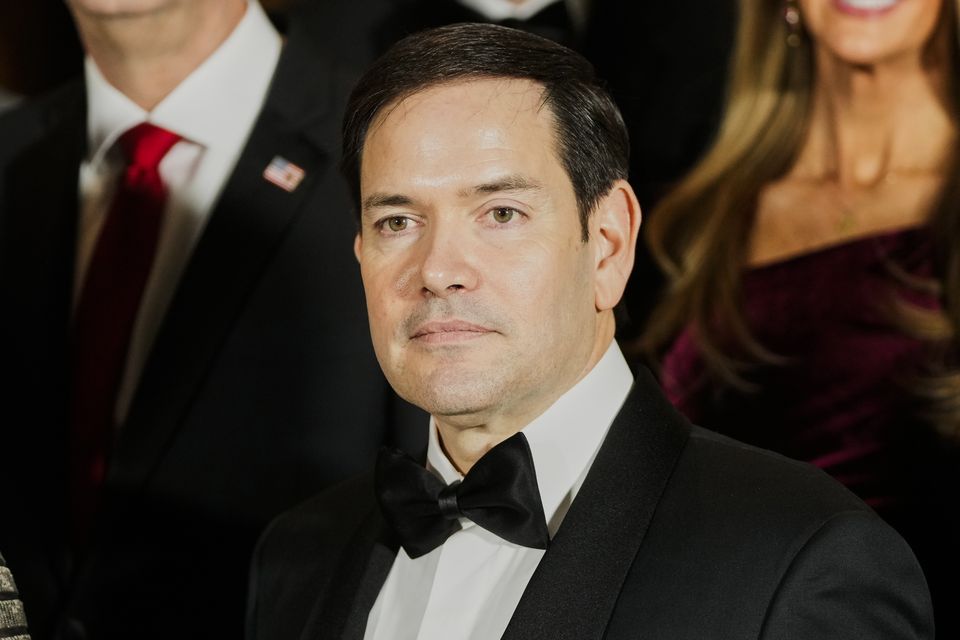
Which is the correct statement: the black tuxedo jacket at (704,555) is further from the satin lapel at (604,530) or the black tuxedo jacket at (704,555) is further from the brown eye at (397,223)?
the brown eye at (397,223)

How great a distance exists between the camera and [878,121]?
7.64 feet

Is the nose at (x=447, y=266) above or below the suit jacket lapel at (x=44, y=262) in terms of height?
above

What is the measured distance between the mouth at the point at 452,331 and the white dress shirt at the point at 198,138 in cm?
79

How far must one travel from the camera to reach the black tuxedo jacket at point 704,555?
1.48m

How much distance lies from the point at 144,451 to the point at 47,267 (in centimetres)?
40

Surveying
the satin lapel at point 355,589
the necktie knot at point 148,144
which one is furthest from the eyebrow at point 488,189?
the necktie knot at point 148,144

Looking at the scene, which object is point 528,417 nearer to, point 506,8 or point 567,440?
point 567,440

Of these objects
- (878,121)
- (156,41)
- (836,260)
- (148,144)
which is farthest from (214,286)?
(878,121)

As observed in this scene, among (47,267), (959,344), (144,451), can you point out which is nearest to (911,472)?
(959,344)

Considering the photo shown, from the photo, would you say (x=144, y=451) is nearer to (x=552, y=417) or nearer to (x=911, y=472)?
(x=552, y=417)

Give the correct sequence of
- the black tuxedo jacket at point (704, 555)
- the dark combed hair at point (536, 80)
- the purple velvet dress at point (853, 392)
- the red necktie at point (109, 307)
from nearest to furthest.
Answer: the black tuxedo jacket at point (704, 555)
the dark combed hair at point (536, 80)
the purple velvet dress at point (853, 392)
the red necktie at point (109, 307)

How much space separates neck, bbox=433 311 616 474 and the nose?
148mm

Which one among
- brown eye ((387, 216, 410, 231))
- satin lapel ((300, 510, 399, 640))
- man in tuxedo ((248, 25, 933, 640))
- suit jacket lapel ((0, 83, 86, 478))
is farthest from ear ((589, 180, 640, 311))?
suit jacket lapel ((0, 83, 86, 478))

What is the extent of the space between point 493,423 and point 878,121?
0.95 metres
